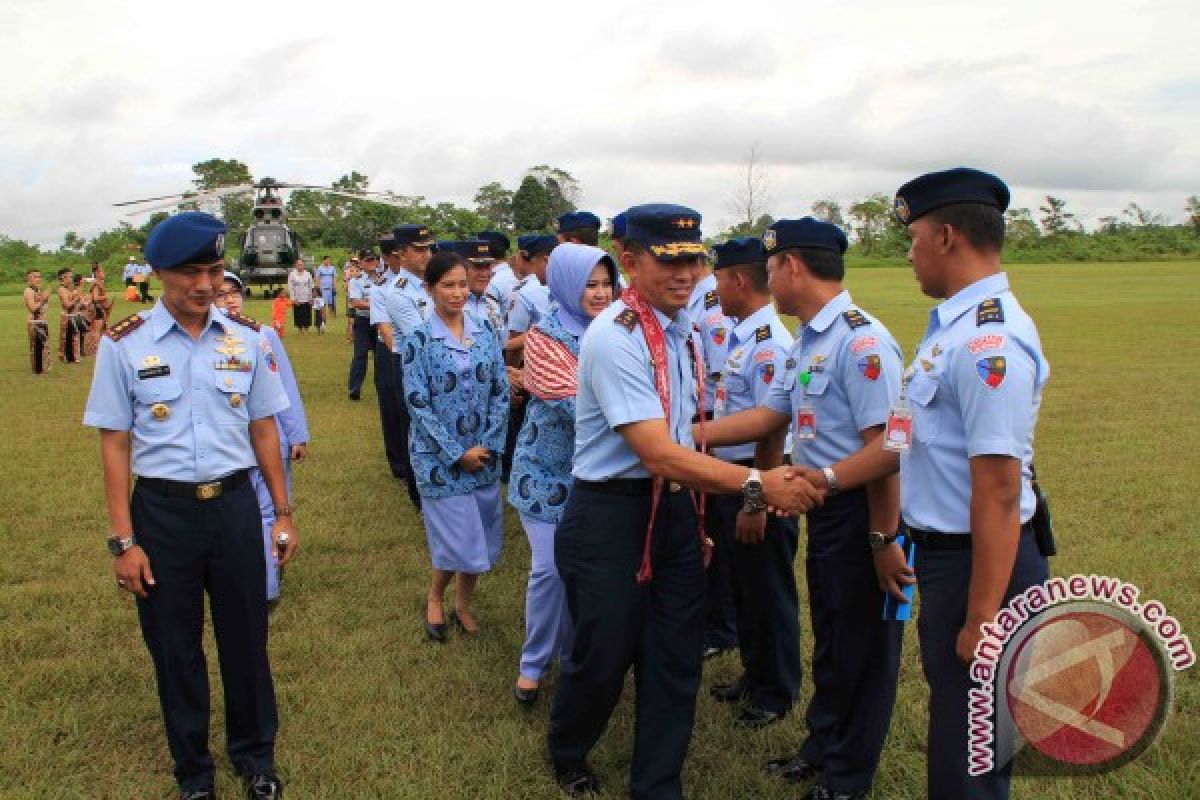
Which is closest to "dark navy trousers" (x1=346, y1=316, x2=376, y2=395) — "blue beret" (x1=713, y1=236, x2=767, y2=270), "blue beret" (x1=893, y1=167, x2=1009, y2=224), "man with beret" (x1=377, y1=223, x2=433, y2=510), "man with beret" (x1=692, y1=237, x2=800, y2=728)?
"man with beret" (x1=377, y1=223, x2=433, y2=510)

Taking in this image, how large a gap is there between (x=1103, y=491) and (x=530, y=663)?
536 cm

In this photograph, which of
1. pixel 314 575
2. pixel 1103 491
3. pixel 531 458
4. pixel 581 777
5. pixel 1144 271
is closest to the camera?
pixel 581 777

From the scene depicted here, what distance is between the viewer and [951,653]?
8.28ft

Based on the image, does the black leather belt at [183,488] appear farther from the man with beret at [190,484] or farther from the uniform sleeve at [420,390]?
the uniform sleeve at [420,390]

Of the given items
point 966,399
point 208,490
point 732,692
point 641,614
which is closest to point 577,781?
point 641,614

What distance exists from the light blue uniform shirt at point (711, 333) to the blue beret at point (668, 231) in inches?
64.0

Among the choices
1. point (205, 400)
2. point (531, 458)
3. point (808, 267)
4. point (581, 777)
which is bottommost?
point (581, 777)

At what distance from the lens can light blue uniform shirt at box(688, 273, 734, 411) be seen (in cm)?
484

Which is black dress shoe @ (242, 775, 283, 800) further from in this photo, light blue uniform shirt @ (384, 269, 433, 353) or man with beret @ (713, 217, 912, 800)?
light blue uniform shirt @ (384, 269, 433, 353)

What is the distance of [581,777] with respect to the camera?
3418 mm

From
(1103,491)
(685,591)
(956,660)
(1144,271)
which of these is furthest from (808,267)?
(1144,271)

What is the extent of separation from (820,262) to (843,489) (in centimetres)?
82

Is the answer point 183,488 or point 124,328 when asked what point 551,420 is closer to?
point 183,488

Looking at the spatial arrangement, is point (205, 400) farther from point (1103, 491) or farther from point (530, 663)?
point (1103, 491)
